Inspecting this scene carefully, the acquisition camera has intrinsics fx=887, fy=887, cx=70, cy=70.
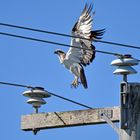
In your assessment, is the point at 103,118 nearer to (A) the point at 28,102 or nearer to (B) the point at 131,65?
(B) the point at 131,65

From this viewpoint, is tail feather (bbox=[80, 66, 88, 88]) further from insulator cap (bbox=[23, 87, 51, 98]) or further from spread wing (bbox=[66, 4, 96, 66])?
insulator cap (bbox=[23, 87, 51, 98])

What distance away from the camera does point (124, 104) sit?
9.09 meters

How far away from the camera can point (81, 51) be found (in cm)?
1410

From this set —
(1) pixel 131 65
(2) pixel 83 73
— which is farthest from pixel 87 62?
(1) pixel 131 65

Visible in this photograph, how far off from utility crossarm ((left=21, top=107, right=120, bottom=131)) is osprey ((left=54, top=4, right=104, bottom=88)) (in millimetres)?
1356

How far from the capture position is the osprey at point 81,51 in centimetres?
1280

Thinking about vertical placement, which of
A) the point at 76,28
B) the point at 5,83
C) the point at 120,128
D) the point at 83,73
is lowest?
the point at 120,128

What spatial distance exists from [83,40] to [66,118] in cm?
437

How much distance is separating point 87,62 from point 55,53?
1.93 meters

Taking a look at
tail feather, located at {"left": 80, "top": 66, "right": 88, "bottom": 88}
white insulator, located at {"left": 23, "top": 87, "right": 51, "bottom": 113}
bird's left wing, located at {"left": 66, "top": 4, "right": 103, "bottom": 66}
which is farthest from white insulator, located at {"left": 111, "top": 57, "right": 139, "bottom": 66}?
tail feather, located at {"left": 80, "top": 66, "right": 88, "bottom": 88}

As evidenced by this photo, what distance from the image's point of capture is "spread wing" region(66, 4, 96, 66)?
518 inches

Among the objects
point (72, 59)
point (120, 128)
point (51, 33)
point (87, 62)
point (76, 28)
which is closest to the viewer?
point (120, 128)

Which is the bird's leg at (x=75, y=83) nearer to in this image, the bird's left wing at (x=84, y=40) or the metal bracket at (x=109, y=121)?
the bird's left wing at (x=84, y=40)

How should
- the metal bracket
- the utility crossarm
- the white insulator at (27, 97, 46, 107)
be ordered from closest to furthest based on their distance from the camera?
the metal bracket → the utility crossarm → the white insulator at (27, 97, 46, 107)
